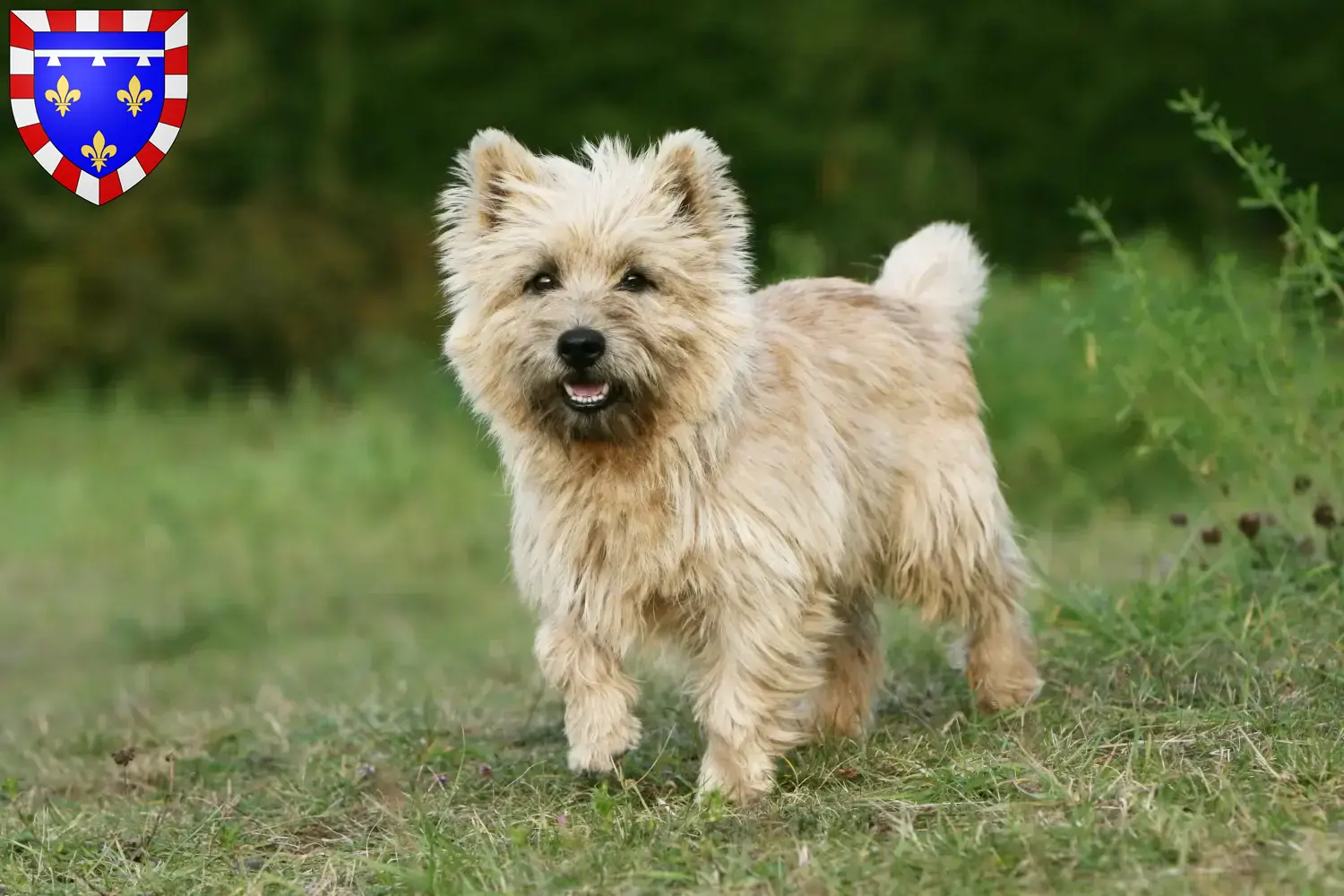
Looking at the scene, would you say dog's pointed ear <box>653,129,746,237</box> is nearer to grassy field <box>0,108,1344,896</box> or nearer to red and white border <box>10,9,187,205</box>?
grassy field <box>0,108,1344,896</box>

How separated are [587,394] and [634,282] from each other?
0.32m

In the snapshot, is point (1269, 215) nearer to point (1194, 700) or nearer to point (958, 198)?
point (958, 198)

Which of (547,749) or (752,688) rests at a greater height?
(752,688)

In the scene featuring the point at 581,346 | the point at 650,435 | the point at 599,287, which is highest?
the point at 599,287

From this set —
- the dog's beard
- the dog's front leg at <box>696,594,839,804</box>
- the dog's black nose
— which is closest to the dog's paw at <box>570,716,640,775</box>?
the dog's front leg at <box>696,594,839,804</box>

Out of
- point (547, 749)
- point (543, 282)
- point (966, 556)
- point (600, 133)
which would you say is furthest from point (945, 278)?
point (600, 133)

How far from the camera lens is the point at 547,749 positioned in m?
4.73

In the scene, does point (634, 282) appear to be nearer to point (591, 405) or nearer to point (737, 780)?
point (591, 405)

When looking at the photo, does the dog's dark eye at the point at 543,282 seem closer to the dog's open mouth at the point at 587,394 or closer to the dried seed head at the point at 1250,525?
the dog's open mouth at the point at 587,394

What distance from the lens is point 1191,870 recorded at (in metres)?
3.00

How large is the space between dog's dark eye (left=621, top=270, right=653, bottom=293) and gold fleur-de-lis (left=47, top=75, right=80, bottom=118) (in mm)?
2403

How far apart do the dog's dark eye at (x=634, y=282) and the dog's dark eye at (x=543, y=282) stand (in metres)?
0.16

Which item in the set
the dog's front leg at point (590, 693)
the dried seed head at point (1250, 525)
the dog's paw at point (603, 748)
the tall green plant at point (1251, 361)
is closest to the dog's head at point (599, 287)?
the dog's front leg at point (590, 693)

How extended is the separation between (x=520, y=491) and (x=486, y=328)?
394 mm
